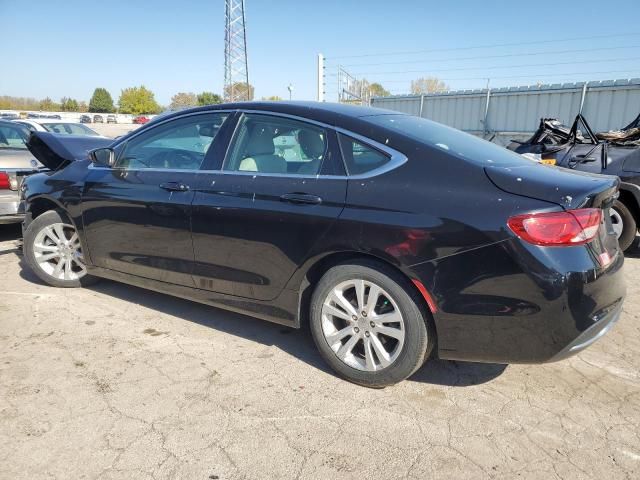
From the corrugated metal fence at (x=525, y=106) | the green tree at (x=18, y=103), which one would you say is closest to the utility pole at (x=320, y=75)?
the corrugated metal fence at (x=525, y=106)

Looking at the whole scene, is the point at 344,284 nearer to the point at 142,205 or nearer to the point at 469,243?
the point at 469,243

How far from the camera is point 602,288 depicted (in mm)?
2477

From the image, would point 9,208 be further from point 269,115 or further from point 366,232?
point 366,232

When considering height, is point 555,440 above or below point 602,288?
below

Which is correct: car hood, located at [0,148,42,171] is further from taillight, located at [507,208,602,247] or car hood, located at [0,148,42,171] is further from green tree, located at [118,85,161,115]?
green tree, located at [118,85,161,115]

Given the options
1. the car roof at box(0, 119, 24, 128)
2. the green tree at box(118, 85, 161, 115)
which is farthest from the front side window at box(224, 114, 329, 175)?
the green tree at box(118, 85, 161, 115)

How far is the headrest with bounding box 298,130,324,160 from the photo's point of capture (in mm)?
2988

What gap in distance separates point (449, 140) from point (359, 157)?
1.91 ft

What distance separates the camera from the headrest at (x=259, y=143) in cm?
326

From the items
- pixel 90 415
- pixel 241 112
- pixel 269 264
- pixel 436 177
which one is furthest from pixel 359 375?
pixel 241 112

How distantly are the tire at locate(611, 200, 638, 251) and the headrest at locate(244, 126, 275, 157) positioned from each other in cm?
432

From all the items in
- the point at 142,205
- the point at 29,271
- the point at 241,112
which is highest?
the point at 241,112

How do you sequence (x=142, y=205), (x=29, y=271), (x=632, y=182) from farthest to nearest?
(x=632, y=182), (x=29, y=271), (x=142, y=205)

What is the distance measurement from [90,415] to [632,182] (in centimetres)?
573
